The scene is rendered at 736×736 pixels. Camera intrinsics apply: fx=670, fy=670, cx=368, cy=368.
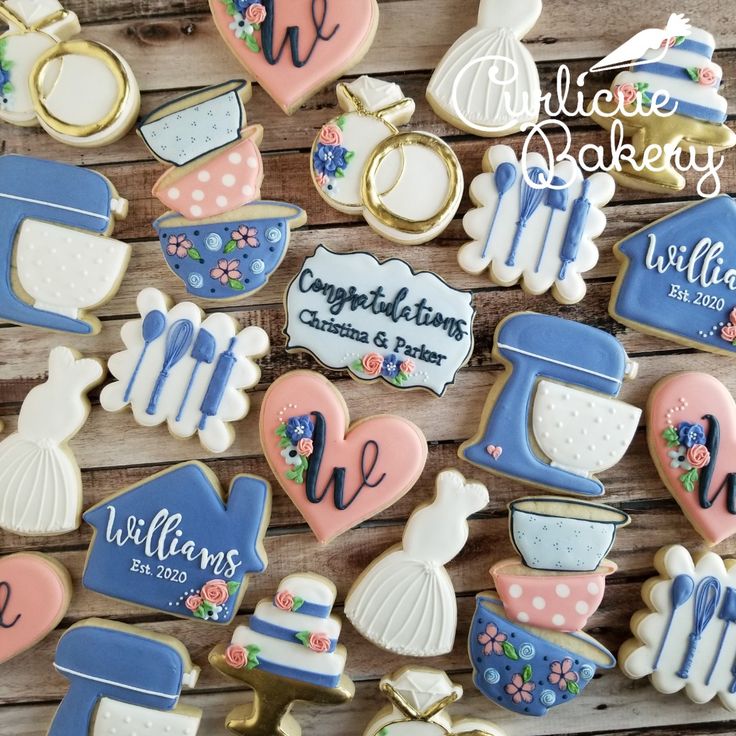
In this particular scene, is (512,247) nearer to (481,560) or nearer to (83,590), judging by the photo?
(481,560)

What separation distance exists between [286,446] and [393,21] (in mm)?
987

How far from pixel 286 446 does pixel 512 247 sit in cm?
66

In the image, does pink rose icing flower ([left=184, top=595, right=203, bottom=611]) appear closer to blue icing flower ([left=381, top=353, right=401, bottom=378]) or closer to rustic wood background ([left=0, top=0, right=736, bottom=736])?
rustic wood background ([left=0, top=0, right=736, bottom=736])

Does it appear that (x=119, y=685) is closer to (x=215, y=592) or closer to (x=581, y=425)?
(x=215, y=592)

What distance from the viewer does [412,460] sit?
1.46 m

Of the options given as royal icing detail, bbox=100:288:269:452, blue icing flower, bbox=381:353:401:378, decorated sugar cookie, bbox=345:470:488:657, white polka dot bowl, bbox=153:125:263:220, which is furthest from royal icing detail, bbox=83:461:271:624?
white polka dot bowl, bbox=153:125:263:220

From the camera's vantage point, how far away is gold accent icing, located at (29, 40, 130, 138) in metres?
1.45

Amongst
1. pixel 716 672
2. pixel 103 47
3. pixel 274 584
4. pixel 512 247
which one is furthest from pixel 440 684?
pixel 103 47

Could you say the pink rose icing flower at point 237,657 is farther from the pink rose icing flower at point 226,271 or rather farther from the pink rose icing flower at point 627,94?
the pink rose icing flower at point 627,94

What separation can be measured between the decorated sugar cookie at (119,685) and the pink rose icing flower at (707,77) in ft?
5.51

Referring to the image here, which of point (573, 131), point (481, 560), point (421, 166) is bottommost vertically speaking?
point (481, 560)

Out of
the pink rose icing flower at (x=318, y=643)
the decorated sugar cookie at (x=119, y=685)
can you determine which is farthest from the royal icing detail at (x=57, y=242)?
the pink rose icing flower at (x=318, y=643)

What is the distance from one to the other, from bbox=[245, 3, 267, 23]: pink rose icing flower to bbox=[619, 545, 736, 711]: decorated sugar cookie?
57.8 inches

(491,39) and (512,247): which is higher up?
(491,39)
